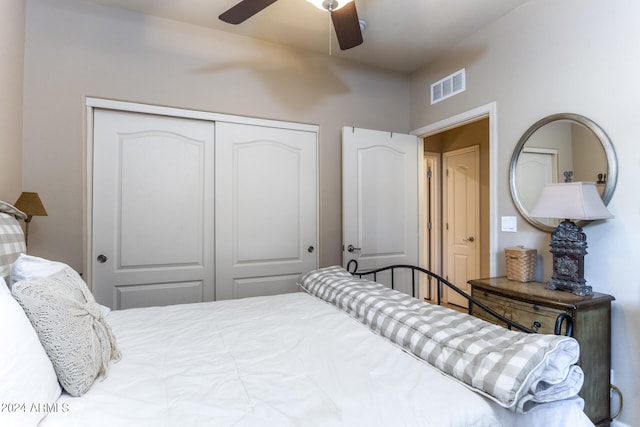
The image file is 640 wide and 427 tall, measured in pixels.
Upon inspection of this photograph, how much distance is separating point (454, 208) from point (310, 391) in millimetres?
3713

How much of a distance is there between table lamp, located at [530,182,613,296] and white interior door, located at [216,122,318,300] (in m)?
1.82

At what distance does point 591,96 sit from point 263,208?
2.40 m

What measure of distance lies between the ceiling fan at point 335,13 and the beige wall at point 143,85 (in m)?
0.90

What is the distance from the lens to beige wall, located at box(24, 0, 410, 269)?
2.21 m

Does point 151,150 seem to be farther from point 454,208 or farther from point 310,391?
point 454,208

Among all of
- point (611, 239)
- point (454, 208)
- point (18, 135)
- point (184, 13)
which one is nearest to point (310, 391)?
point (611, 239)

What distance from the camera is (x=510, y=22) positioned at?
2381mm

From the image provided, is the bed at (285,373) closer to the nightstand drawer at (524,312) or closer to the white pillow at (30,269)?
the white pillow at (30,269)

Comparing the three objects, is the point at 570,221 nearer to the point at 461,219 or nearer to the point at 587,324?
the point at 587,324

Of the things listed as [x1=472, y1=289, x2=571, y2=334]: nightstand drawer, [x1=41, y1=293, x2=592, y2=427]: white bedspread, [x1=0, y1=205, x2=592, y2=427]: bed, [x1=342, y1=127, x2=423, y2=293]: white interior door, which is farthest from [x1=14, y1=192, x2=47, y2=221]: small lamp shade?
[x1=472, y1=289, x2=571, y2=334]: nightstand drawer

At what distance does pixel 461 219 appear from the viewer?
4.05 m

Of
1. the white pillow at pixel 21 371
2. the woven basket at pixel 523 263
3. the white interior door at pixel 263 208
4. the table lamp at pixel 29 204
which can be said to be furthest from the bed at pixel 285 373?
the white interior door at pixel 263 208

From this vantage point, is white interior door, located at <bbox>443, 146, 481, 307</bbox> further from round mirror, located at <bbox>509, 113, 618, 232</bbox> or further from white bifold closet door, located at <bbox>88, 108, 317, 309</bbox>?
white bifold closet door, located at <bbox>88, 108, 317, 309</bbox>

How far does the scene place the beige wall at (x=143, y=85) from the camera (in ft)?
7.27
